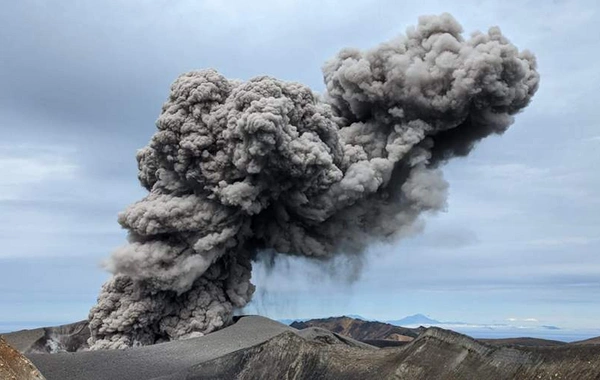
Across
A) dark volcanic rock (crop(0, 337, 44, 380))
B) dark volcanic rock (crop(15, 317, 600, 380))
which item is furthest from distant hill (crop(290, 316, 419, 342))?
dark volcanic rock (crop(0, 337, 44, 380))

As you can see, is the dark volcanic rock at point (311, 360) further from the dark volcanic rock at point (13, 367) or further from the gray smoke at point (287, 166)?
the dark volcanic rock at point (13, 367)

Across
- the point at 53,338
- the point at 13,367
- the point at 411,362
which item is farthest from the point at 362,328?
the point at 13,367

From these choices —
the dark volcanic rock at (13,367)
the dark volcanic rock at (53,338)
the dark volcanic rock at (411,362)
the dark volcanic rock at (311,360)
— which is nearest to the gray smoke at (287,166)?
the dark volcanic rock at (53,338)

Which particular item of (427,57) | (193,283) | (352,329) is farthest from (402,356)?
(352,329)

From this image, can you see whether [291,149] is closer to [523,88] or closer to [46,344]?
[523,88]

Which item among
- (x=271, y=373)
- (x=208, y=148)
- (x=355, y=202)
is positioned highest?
(x=208, y=148)

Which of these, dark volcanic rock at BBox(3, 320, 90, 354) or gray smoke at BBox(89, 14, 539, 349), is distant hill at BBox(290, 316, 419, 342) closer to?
dark volcanic rock at BBox(3, 320, 90, 354)

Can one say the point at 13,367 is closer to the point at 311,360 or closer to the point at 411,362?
the point at 411,362
